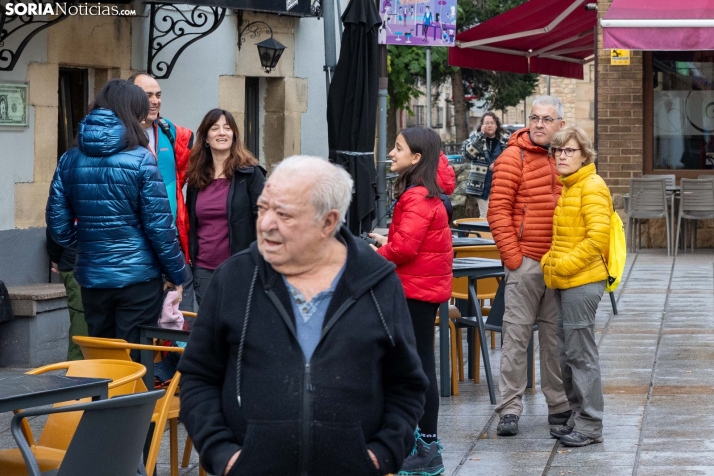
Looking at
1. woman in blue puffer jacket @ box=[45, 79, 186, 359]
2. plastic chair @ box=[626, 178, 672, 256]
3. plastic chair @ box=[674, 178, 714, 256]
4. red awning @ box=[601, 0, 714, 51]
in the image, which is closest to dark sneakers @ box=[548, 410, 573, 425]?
woman in blue puffer jacket @ box=[45, 79, 186, 359]

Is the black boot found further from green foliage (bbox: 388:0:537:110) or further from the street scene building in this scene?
green foliage (bbox: 388:0:537:110)

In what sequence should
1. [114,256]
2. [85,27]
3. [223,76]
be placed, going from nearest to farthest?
[114,256] → [85,27] → [223,76]

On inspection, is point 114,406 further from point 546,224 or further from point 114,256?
point 546,224

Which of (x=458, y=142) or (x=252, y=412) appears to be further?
(x=458, y=142)

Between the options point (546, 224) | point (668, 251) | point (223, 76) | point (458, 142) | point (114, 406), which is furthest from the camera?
point (458, 142)

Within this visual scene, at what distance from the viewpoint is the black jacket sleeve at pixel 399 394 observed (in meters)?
3.03

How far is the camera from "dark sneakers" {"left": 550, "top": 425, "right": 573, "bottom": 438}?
6262mm

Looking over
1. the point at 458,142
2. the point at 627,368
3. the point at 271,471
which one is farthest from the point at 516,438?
the point at 458,142

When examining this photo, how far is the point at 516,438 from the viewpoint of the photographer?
635 cm

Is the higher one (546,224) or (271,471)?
(546,224)

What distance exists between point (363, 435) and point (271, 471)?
0.25 metres

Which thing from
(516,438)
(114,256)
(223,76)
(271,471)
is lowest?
(516,438)

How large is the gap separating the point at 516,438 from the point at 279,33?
20.8 feet

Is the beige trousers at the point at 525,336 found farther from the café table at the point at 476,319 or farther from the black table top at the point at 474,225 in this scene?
the black table top at the point at 474,225
